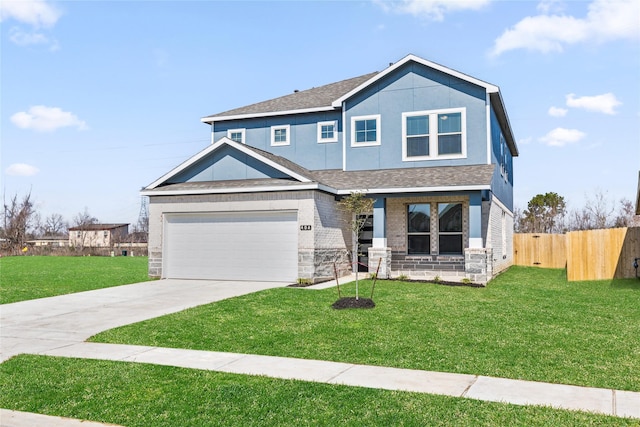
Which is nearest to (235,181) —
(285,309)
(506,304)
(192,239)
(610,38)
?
(192,239)

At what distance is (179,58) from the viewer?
1875cm

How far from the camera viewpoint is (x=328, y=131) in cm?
2142

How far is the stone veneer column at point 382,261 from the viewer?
59.5 ft

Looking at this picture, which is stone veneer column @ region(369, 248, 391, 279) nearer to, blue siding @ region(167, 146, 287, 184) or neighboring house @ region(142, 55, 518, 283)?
neighboring house @ region(142, 55, 518, 283)

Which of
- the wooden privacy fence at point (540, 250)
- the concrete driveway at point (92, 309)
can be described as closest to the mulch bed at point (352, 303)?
the concrete driveway at point (92, 309)

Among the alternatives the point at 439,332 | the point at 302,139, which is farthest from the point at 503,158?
the point at 439,332

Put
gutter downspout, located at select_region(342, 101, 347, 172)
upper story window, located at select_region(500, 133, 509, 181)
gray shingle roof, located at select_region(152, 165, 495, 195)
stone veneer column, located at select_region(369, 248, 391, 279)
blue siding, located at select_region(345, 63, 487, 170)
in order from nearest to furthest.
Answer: gray shingle roof, located at select_region(152, 165, 495, 195), stone veneer column, located at select_region(369, 248, 391, 279), blue siding, located at select_region(345, 63, 487, 170), gutter downspout, located at select_region(342, 101, 347, 172), upper story window, located at select_region(500, 133, 509, 181)

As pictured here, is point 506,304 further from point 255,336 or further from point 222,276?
point 222,276

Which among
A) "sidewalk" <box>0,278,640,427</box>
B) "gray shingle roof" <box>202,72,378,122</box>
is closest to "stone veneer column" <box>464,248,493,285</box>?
"sidewalk" <box>0,278,640,427</box>

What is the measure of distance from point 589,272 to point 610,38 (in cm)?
809

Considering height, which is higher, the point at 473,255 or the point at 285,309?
the point at 473,255

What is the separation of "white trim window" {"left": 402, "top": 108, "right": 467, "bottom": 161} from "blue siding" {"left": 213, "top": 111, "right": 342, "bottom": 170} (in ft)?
9.78

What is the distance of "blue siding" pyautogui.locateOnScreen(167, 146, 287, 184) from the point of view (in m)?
18.5

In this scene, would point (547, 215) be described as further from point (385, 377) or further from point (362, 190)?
point (385, 377)
